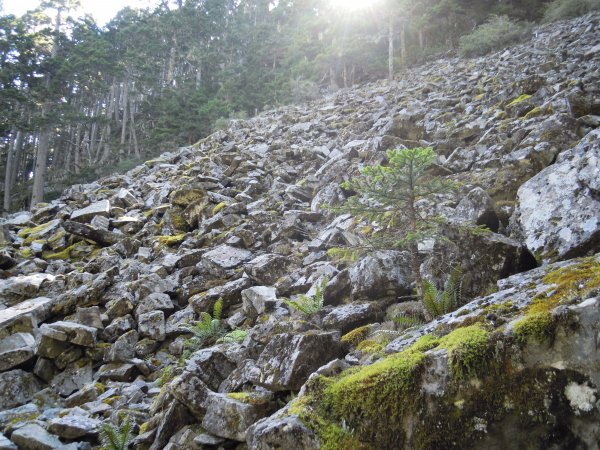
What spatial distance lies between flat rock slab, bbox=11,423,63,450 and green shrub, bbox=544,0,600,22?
32.5 m

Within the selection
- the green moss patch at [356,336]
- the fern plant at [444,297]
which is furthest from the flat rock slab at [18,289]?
the fern plant at [444,297]

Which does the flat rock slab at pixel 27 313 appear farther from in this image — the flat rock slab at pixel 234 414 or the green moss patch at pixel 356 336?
the green moss patch at pixel 356 336

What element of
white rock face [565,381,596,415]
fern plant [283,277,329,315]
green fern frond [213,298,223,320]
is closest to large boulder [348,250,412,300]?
fern plant [283,277,329,315]

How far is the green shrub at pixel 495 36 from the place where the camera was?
26.2 metres

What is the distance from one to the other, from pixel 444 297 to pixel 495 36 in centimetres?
2775

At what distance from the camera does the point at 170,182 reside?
19531 mm

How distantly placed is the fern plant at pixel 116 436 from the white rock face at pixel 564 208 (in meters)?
5.92

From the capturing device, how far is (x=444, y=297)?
511 centimetres

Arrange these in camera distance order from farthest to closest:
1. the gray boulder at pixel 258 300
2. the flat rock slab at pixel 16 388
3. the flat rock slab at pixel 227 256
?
1. the flat rock slab at pixel 227 256
2. the gray boulder at pixel 258 300
3. the flat rock slab at pixel 16 388

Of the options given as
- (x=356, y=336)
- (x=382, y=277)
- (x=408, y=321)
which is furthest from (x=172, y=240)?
(x=408, y=321)

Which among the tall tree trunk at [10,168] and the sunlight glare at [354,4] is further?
the sunlight glare at [354,4]

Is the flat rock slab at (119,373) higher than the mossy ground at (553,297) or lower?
lower

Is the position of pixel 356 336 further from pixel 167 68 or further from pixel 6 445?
pixel 167 68

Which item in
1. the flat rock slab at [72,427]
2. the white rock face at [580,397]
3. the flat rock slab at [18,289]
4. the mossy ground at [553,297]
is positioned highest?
the mossy ground at [553,297]
